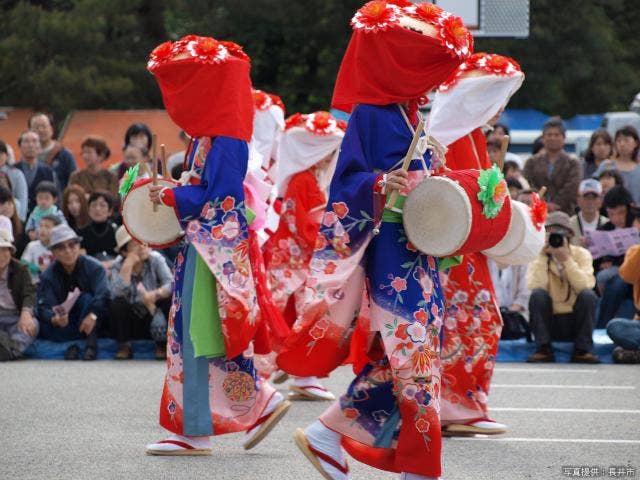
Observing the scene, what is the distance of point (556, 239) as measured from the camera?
407 inches

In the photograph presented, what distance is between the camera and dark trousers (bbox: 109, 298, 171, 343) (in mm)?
10625

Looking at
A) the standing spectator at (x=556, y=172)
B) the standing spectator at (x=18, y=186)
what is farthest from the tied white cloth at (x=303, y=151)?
the standing spectator at (x=18, y=186)

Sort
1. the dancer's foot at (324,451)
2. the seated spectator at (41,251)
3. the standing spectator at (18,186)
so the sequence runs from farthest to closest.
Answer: the standing spectator at (18,186) → the seated spectator at (41,251) → the dancer's foot at (324,451)

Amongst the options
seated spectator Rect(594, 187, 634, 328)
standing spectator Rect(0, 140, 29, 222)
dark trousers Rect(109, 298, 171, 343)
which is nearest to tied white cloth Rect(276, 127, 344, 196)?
dark trousers Rect(109, 298, 171, 343)

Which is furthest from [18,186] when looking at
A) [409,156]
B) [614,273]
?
[409,156]

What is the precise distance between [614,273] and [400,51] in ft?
19.4

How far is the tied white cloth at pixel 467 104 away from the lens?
23.0 ft

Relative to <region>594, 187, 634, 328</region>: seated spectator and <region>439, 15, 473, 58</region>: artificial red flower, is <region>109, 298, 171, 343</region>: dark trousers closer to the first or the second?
<region>594, 187, 634, 328</region>: seated spectator

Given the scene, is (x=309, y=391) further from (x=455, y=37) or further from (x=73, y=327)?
(x=455, y=37)

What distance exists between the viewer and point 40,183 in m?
12.1

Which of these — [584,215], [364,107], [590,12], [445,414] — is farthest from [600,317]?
[590,12]

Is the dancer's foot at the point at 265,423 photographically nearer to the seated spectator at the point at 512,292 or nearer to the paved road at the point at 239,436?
the paved road at the point at 239,436

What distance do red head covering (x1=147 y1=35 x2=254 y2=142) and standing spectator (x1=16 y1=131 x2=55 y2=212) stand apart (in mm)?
6123

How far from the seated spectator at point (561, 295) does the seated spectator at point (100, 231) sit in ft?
11.5
